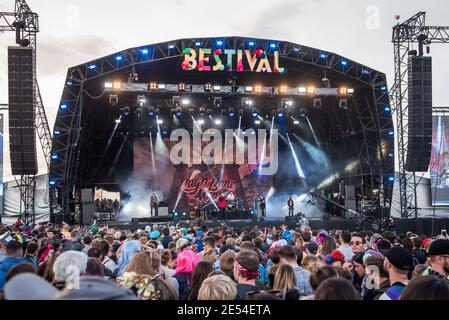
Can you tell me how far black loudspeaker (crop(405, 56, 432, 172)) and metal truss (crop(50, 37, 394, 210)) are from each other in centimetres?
318

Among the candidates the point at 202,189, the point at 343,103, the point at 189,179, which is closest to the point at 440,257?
the point at 343,103

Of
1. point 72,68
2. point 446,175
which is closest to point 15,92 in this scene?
point 72,68

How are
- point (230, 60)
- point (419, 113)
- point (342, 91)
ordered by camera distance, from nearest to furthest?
point (419, 113), point (230, 60), point (342, 91)

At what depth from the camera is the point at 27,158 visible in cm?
1859

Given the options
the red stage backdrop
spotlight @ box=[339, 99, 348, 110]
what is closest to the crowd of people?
spotlight @ box=[339, 99, 348, 110]

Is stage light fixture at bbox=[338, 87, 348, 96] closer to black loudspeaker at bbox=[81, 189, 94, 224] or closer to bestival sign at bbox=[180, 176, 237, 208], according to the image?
bestival sign at bbox=[180, 176, 237, 208]

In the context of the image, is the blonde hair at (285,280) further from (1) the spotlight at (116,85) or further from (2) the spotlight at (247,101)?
(2) the spotlight at (247,101)

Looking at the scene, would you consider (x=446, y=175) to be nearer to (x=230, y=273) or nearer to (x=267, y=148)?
(x=267, y=148)

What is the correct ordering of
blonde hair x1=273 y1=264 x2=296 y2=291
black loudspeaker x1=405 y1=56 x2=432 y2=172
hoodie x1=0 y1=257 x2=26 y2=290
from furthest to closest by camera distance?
black loudspeaker x1=405 y1=56 x2=432 y2=172
hoodie x1=0 y1=257 x2=26 y2=290
blonde hair x1=273 y1=264 x2=296 y2=291

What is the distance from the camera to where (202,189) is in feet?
99.1

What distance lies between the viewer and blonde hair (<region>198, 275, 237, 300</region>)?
3200 millimetres

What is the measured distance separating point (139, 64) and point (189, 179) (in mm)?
9836

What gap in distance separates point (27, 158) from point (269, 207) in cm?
1661

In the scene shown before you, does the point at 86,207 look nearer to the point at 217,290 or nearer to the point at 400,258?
the point at 400,258
